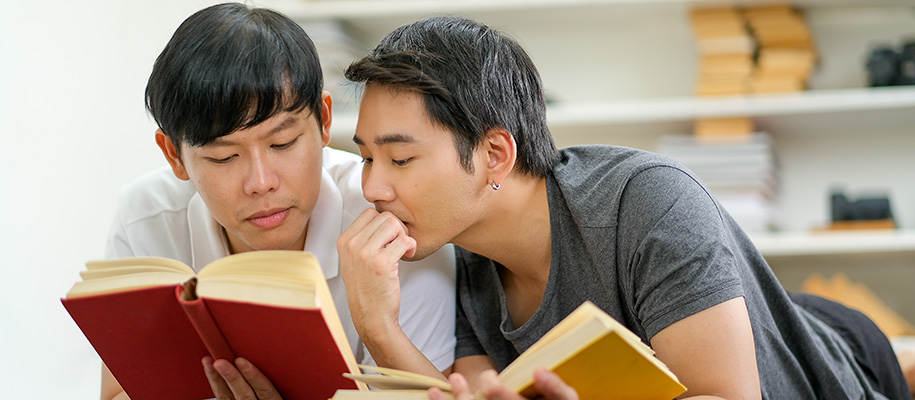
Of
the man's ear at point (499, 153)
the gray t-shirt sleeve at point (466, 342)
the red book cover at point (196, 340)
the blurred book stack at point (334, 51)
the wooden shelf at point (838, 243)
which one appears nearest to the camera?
the red book cover at point (196, 340)

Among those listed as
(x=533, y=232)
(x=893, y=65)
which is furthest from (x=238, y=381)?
(x=893, y=65)

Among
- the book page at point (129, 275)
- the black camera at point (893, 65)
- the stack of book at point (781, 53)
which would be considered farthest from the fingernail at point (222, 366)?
the black camera at point (893, 65)

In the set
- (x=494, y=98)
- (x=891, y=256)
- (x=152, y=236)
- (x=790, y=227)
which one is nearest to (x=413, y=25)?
(x=494, y=98)

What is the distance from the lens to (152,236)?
1.39 m

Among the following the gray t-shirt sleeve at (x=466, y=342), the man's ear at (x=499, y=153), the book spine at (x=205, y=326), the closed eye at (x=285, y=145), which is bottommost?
the gray t-shirt sleeve at (x=466, y=342)

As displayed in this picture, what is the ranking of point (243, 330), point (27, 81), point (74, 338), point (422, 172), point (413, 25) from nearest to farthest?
1. point (243, 330)
2. point (422, 172)
3. point (413, 25)
4. point (27, 81)
5. point (74, 338)

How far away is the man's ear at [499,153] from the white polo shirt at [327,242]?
0.21m

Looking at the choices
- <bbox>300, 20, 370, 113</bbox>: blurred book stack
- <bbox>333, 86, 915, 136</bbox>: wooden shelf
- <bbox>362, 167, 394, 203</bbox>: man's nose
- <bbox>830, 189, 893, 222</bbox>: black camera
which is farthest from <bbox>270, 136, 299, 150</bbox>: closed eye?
<bbox>830, 189, 893, 222</bbox>: black camera

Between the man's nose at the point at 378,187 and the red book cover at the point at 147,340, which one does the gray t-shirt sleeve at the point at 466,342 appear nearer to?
the man's nose at the point at 378,187

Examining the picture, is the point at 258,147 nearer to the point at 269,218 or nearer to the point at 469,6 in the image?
the point at 269,218

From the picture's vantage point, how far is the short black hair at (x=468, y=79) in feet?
3.84

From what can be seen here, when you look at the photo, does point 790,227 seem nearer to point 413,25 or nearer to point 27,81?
point 413,25

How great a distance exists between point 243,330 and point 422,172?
14.8 inches

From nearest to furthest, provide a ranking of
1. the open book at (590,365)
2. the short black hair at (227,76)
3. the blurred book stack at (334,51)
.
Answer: the open book at (590,365) < the short black hair at (227,76) < the blurred book stack at (334,51)
